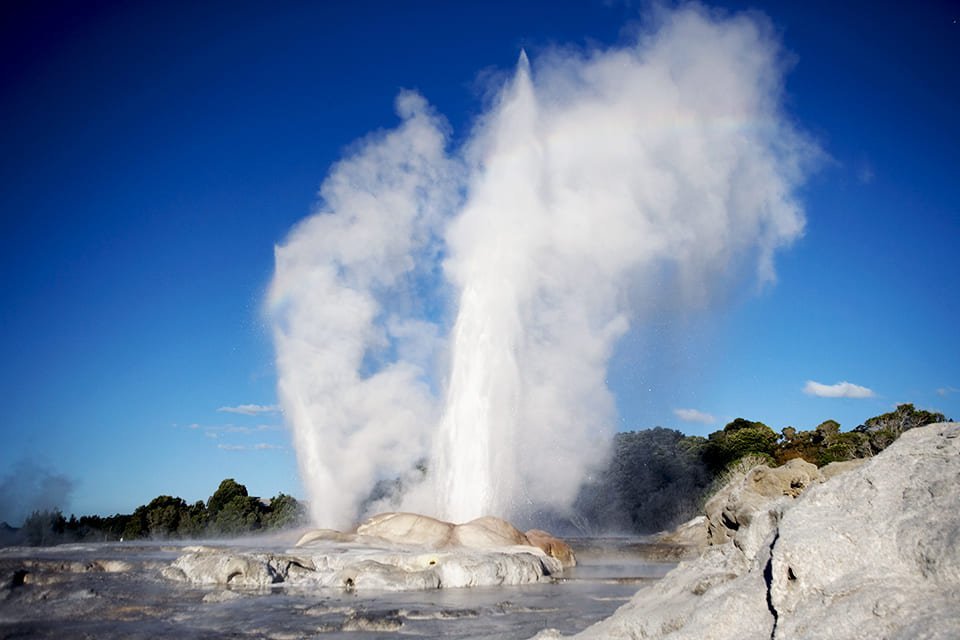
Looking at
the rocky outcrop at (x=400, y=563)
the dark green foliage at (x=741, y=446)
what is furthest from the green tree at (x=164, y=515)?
the dark green foliage at (x=741, y=446)

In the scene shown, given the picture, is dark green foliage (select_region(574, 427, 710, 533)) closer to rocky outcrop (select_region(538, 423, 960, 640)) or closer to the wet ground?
A: the wet ground

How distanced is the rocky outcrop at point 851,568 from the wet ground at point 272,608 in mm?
4018

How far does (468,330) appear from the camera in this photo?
34375mm

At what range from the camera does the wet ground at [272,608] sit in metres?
10.4

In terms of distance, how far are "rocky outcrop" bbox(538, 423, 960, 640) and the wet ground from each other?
4.02m

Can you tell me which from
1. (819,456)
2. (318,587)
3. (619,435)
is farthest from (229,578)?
(619,435)

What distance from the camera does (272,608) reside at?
12.8 meters

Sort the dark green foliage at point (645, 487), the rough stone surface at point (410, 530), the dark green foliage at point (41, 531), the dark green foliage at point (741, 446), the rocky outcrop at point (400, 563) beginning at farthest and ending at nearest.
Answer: the dark green foliage at point (645, 487), the dark green foliage at point (741, 446), the dark green foliage at point (41, 531), the rough stone surface at point (410, 530), the rocky outcrop at point (400, 563)

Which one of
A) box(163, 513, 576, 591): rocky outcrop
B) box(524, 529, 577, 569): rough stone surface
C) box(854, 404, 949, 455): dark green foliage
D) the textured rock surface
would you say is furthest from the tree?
box(854, 404, 949, 455): dark green foliage

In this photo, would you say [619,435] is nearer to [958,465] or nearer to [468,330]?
[468,330]

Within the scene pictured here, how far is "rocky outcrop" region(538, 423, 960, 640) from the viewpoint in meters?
4.38

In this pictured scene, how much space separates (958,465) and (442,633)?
752 centimetres

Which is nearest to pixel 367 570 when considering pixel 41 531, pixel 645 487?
pixel 41 531

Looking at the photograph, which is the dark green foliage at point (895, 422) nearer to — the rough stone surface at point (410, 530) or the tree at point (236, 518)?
the rough stone surface at point (410, 530)
